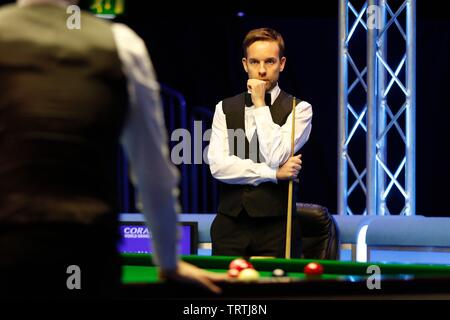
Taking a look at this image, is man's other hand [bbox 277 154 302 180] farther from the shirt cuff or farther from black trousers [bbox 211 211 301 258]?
black trousers [bbox 211 211 301 258]

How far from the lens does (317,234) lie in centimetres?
541

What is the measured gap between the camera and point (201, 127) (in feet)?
29.1

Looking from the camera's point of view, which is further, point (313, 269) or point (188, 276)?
point (313, 269)

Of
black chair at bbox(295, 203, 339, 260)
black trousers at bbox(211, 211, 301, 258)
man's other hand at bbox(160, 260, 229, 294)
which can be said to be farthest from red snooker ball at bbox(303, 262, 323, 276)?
black chair at bbox(295, 203, 339, 260)

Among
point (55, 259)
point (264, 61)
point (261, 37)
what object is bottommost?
point (55, 259)

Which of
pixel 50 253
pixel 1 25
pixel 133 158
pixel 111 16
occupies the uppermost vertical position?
pixel 111 16

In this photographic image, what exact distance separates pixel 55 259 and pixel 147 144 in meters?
0.28

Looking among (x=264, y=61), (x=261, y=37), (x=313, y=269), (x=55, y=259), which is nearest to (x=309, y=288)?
(x=55, y=259)

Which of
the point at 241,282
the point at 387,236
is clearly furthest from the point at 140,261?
the point at 387,236

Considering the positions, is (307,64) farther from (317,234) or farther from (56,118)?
(56,118)

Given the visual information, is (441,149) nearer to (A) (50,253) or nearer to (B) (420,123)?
(B) (420,123)

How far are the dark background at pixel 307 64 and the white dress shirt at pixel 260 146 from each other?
4.39 m

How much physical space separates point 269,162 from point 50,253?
9.73ft

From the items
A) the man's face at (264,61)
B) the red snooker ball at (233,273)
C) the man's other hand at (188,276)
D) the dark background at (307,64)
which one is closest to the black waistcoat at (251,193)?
the man's face at (264,61)
